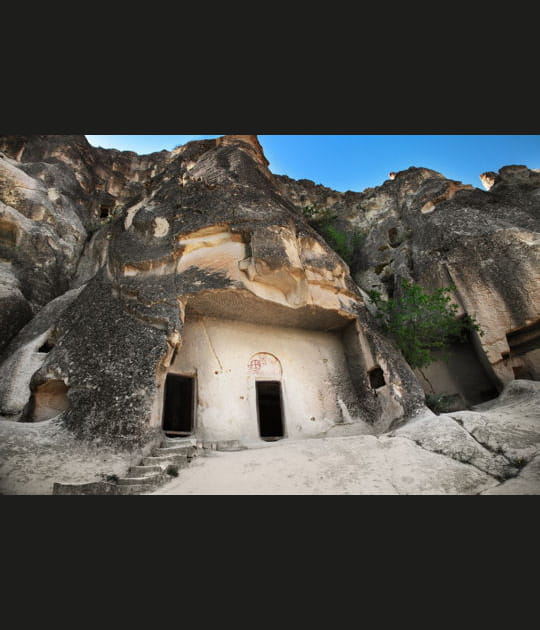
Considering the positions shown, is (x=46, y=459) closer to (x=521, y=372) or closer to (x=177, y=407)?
(x=177, y=407)

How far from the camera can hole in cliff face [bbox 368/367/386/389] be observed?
335 inches

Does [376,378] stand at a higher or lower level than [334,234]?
lower

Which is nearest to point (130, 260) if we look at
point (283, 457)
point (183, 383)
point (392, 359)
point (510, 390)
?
point (183, 383)

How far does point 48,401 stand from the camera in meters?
6.62

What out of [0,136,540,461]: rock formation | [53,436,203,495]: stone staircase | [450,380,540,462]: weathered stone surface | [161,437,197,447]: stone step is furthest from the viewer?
[0,136,540,461]: rock formation

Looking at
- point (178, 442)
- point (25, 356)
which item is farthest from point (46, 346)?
point (178, 442)

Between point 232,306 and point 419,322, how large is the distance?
472 cm

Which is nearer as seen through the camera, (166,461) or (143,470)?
(143,470)

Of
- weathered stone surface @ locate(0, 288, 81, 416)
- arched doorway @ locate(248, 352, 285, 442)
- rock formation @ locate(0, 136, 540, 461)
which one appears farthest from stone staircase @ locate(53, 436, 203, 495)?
weathered stone surface @ locate(0, 288, 81, 416)

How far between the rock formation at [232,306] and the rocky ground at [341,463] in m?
0.52

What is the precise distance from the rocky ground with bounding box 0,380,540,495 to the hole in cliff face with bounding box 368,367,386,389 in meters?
2.05

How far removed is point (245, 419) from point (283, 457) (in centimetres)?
234

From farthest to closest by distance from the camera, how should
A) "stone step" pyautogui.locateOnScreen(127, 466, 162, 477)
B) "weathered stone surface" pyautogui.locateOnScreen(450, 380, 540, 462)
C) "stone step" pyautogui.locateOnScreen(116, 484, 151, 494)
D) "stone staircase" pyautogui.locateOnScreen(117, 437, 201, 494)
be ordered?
"weathered stone surface" pyautogui.locateOnScreen(450, 380, 540, 462) < "stone step" pyautogui.locateOnScreen(127, 466, 162, 477) < "stone staircase" pyautogui.locateOnScreen(117, 437, 201, 494) < "stone step" pyautogui.locateOnScreen(116, 484, 151, 494)

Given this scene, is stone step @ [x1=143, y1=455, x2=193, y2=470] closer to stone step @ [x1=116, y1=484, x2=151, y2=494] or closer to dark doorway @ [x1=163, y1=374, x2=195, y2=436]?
stone step @ [x1=116, y1=484, x2=151, y2=494]
